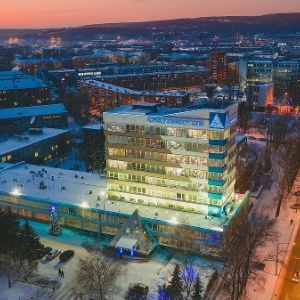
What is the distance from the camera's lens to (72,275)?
4766 centimetres

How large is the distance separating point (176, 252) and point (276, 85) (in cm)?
12533

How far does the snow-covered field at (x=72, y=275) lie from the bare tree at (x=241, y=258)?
3.54 meters

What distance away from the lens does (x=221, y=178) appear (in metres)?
53.2

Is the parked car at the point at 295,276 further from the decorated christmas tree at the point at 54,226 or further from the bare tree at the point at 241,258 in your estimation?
the decorated christmas tree at the point at 54,226

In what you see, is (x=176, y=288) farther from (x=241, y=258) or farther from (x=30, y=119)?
(x=30, y=119)

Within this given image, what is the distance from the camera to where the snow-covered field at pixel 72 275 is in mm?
43781

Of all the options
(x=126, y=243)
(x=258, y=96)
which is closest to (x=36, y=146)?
(x=126, y=243)

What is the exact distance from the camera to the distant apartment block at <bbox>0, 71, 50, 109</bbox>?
146m

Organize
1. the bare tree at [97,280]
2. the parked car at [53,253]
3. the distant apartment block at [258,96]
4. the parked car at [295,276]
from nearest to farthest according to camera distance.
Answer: the bare tree at [97,280] → the parked car at [295,276] → the parked car at [53,253] → the distant apartment block at [258,96]

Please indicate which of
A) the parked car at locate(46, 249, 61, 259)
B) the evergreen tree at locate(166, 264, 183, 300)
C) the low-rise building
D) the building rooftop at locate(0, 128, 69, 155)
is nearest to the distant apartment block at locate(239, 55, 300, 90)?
the low-rise building

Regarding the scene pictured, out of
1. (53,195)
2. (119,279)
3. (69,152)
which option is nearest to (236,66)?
(69,152)

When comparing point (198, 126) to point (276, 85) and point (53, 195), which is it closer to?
point (53, 195)

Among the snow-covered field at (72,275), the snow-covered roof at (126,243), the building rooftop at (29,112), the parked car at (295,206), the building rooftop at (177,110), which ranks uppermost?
the building rooftop at (177,110)

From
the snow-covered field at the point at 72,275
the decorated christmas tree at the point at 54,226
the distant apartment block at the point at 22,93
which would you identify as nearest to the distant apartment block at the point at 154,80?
the distant apartment block at the point at 22,93
